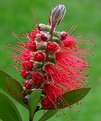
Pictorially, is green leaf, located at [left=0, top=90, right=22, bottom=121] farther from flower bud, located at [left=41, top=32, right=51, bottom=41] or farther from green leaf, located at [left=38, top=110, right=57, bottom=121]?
flower bud, located at [left=41, top=32, right=51, bottom=41]

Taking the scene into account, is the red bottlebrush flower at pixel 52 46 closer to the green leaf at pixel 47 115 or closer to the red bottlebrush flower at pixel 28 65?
the red bottlebrush flower at pixel 28 65

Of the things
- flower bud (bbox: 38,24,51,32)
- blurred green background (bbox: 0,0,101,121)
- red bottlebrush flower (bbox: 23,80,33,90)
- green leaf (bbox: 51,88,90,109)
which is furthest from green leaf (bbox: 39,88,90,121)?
blurred green background (bbox: 0,0,101,121)

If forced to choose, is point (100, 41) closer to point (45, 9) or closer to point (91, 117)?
point (45, 9)

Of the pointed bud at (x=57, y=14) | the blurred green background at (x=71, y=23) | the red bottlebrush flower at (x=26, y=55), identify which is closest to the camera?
the pointed bud at (x=57, y=14)

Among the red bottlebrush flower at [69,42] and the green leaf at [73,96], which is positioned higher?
the red bottlebrush flower at [69,42]

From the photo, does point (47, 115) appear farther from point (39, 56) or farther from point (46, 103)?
point (39, 56)

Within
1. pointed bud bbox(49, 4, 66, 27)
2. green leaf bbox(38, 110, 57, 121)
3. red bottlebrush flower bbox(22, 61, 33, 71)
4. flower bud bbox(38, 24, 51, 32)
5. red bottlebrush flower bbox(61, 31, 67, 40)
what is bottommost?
green leaf bbox(38, 110, 57, 121)

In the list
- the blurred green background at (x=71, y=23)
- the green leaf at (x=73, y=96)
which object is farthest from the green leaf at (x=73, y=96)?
the blurred green background at (x=71, y=23)
